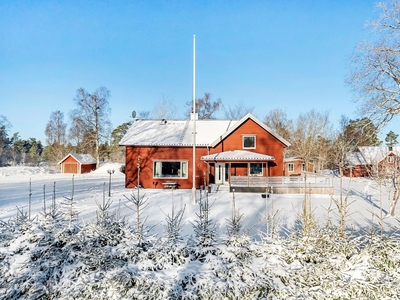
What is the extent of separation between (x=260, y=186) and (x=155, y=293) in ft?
44.5

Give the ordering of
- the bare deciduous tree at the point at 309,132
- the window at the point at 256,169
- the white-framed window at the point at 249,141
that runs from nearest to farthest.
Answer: the window at the point at 256,169
the white-framed window at the point at 249,141
the bare deciduous tree at the point at 309,132

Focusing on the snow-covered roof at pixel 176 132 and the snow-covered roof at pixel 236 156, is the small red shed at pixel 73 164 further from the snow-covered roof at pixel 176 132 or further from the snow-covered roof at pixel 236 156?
the snow-covered roof at pixel 236 156

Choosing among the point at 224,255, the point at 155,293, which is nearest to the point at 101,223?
the point at 155,293

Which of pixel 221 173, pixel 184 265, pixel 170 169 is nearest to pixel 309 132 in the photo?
pixel 221 173

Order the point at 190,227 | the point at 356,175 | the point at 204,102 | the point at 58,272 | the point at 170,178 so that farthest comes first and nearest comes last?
the point at 204,102, the point at 356,175, the point at 170,178, the point at 190,227, the point at 58,272

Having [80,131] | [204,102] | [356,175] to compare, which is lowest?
[356,175]

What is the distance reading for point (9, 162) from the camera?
48.4 meters

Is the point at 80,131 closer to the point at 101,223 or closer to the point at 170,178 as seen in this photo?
the point at 170,178

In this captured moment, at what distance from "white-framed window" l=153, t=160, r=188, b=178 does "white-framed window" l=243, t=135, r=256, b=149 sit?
4880 millimetres

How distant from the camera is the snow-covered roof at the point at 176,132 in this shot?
732 inches

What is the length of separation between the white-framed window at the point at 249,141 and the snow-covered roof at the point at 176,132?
1.15m

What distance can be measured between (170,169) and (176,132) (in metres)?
3.36

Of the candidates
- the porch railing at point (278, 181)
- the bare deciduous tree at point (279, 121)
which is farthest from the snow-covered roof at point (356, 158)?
the porch railing at point (278, 181)

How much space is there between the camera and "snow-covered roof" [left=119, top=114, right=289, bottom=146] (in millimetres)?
18594
